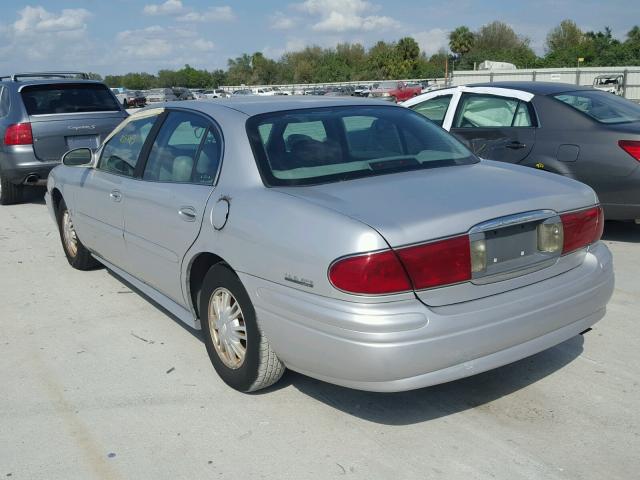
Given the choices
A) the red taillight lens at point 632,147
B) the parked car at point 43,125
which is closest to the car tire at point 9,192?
the parked car at point 43,125

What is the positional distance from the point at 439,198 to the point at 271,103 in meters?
1.46

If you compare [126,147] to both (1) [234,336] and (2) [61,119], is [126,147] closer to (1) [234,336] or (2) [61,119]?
(1) [234,336]

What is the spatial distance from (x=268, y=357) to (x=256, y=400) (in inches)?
14.0

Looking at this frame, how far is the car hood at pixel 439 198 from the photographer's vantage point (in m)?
2.88

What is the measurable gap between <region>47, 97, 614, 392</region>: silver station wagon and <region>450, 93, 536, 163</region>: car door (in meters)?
2.69

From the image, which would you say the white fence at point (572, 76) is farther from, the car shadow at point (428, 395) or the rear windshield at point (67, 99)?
the car shadow at point (428, 395)

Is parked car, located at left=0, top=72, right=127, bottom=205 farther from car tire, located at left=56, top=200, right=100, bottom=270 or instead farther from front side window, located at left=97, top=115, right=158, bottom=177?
front side window, located at left=97, top=115, right=158, bottom=177

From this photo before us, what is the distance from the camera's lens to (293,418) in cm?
340

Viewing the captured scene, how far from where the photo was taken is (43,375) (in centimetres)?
402

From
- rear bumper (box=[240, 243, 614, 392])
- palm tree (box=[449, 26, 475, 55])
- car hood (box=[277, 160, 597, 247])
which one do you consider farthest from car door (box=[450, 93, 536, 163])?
palm tree (box=[449, 26, 475, 55])

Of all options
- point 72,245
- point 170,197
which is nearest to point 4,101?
point 72,245

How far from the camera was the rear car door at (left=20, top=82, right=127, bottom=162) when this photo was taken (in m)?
9.16

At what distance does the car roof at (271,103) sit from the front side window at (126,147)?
0.96 feet

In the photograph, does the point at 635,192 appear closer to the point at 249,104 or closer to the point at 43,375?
the point at 249,104
